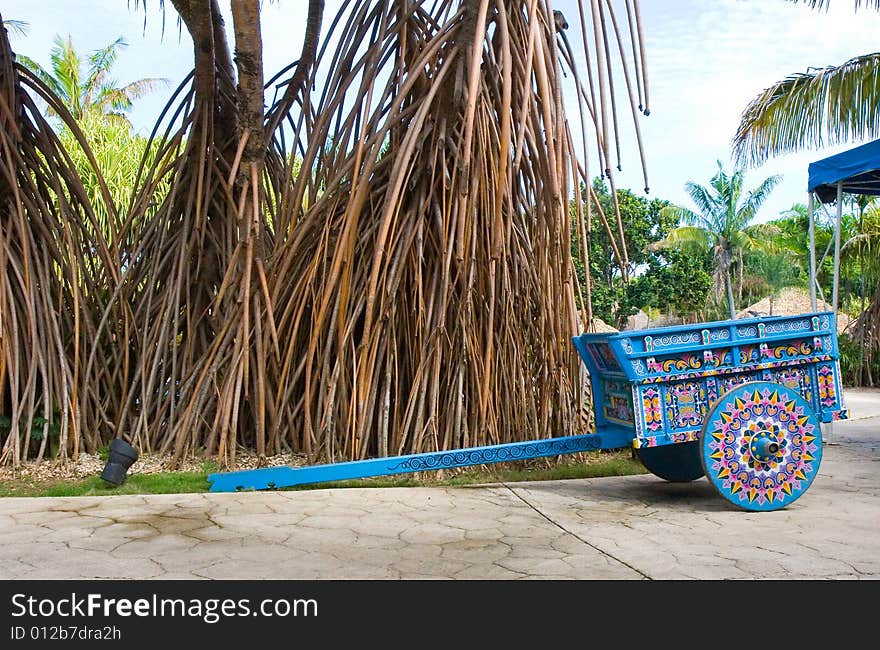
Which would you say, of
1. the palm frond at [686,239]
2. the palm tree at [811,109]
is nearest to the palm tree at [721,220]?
the palm frond at [686,239]

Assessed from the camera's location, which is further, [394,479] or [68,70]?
[68,70]

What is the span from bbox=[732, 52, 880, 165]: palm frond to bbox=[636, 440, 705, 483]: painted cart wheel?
204 inches

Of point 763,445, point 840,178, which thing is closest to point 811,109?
point 840,178

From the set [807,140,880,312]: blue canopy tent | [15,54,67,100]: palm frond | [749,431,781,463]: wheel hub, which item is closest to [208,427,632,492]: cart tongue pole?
[749,431,781,463]: wheel hub

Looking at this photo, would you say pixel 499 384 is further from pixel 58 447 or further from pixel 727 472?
pixel 58 447

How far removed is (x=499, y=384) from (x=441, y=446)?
39 centimetres

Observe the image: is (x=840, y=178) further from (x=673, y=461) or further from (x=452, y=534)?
(x=452, y=534)

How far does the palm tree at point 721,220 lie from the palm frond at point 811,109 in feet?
47.0

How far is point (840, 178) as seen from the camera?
16.8ft

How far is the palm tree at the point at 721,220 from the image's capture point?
2192 centimetres

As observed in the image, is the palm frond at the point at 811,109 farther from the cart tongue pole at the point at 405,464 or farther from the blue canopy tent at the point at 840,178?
the cart tongue pole at the point at 405,464

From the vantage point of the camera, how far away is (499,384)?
3871mm

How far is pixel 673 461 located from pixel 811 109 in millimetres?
5343
